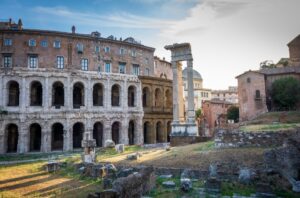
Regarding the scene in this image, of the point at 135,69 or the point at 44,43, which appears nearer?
the point at 44,43

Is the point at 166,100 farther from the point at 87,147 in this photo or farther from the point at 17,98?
the point at 87,147

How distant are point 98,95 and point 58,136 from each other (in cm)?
738

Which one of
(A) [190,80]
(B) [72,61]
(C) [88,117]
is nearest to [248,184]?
(A) [190,80]

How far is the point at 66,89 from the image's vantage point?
3142 cm

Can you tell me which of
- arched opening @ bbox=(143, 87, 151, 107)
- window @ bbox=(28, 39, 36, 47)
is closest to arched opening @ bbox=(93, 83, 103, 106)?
arched opening @ bbox=(143, 87, 151, 107)

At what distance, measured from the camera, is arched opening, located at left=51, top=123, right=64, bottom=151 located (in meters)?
33.2

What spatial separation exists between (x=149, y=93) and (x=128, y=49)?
6.92 metres

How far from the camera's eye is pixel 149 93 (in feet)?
124

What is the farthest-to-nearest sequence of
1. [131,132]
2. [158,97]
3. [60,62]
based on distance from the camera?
[158,97] < [131,132] < [60,62]

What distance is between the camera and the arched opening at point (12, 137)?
31.3 m

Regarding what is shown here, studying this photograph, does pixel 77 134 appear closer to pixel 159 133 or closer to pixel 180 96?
pixel 159 133

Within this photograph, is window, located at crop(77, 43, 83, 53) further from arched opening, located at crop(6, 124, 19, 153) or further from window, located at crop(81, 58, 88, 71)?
arched opening, located at crop(6, 124, 19, 153)

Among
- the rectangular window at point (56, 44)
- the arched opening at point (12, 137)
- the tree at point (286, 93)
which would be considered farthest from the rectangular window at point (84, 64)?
the tree at point (286, 93)

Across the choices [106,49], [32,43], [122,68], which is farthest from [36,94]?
[122,68]
